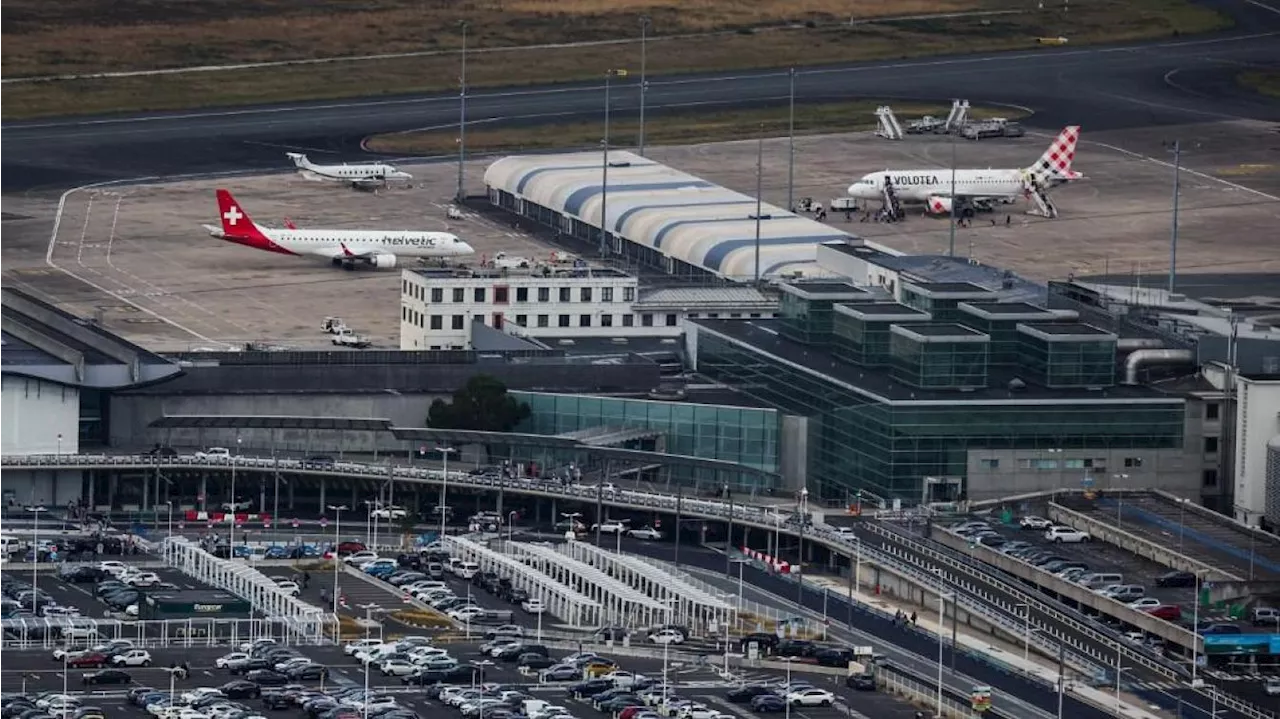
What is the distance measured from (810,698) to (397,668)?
47.8 feet

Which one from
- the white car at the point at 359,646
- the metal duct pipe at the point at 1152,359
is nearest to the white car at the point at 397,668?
the white car at the point at 359,646

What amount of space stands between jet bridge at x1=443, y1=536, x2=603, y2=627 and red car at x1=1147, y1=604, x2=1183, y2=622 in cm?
2048

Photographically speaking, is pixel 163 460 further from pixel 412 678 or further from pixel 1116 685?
pixel 1116 685

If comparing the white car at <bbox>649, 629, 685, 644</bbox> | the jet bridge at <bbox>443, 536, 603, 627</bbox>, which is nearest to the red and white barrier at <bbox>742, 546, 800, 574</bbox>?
the jet bridge at <bbox>443, 536, 603, 627</bbox>

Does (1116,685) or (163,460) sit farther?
(163,460)

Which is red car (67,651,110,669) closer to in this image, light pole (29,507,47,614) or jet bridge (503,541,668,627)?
light pole (29,507,47,614)

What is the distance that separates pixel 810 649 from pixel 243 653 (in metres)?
20.2

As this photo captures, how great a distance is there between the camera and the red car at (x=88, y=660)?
142m

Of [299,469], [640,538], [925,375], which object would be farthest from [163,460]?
[925,375]

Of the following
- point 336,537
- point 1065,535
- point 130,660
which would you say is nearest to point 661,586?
point 336,537

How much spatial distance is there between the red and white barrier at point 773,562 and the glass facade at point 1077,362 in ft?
54.6

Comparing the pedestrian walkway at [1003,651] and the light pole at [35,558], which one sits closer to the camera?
the pedestrian walkway at [1003,651]

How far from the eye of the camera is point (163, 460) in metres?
176

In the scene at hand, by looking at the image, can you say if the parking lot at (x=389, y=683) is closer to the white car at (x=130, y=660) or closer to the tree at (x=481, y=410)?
the white car at (x=130, y=660)
